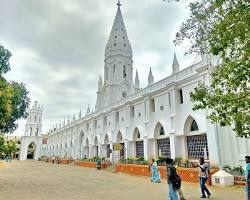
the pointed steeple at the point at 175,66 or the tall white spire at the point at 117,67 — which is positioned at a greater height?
the tall white spire at the point at 117,67

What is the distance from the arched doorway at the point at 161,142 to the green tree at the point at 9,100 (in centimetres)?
1323

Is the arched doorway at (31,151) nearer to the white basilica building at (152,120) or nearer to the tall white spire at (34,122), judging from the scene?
the tall white spire at (34,122)

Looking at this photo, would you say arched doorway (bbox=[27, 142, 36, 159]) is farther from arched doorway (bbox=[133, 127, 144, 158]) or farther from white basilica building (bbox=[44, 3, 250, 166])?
arched doorway (bbox=[133, 127, 144, 158])

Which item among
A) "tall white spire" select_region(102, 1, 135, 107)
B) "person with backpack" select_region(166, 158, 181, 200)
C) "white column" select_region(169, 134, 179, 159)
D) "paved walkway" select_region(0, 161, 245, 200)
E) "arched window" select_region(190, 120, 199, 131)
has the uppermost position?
"tall white spire" select_region(102, 1, 135, 107)

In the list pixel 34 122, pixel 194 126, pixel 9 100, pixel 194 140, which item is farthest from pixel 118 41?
pixel 34 122

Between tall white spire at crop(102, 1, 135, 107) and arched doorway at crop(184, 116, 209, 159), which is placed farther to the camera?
tall white spire at crop(102, 1, 135, 107)

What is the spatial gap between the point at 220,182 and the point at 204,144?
24.1 feet

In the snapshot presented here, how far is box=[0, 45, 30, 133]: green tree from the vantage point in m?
10.4

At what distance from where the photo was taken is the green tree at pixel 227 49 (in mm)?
5953

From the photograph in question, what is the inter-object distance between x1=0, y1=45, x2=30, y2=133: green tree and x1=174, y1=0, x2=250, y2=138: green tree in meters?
7.34

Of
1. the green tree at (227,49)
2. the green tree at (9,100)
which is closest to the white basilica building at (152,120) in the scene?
the green tree at (227,49)

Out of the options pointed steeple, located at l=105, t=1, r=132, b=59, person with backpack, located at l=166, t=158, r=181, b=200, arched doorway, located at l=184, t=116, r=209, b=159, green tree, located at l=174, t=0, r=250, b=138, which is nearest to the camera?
green tree, located at l=174, t=0, r=250, b=138

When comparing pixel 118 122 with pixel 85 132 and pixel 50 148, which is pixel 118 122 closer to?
pixel 85 132

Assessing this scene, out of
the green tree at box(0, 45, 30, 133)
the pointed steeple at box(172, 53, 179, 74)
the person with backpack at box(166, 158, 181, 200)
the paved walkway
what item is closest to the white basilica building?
the pointed steeple at box(172, 53, 179, 74)
